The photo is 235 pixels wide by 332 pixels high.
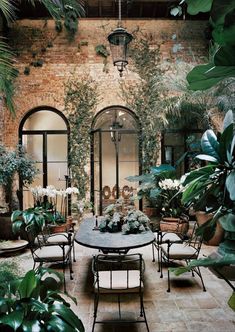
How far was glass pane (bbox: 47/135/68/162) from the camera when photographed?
7426 mm

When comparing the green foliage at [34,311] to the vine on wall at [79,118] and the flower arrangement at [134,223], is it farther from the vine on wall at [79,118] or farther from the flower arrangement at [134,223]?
the vine on wall at [79,118]

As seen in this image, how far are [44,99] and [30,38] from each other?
1.49 metres

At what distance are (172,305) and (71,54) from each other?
5998 millimetres

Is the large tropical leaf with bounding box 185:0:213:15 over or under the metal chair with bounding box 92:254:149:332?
over

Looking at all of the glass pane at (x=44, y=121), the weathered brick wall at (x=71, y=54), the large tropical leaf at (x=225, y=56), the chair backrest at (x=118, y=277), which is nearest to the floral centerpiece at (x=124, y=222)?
the chair backrest at (x=118, y=277)

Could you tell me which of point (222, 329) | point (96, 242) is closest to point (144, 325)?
point (222, 329)

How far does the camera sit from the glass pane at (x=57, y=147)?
7.43 meters

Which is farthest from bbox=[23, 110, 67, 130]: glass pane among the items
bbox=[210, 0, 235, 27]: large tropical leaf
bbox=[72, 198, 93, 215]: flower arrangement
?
bbox=[210, 0, 235, 27]: large tropical leaf

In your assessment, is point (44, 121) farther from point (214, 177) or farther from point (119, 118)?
point (214, 177)

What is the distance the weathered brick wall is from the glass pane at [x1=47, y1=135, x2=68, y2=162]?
0.73m

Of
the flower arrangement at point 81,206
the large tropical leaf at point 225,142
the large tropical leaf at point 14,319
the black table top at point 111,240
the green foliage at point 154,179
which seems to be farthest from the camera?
the flower arrangement at point 81,206

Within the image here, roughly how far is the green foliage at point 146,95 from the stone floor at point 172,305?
3473mm

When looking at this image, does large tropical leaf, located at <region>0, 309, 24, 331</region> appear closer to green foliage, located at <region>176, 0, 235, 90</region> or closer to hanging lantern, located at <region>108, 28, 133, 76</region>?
green foliage, located at <region>176, 0, 235, 90</region>

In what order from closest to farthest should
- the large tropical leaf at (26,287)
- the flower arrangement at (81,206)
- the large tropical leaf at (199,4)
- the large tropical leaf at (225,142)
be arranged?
the large tropical leaf at (199,4) < the large tropical leaf at (225,142) < the large tropical leaf at (26,287) < the flower arrangement at (81,206)
